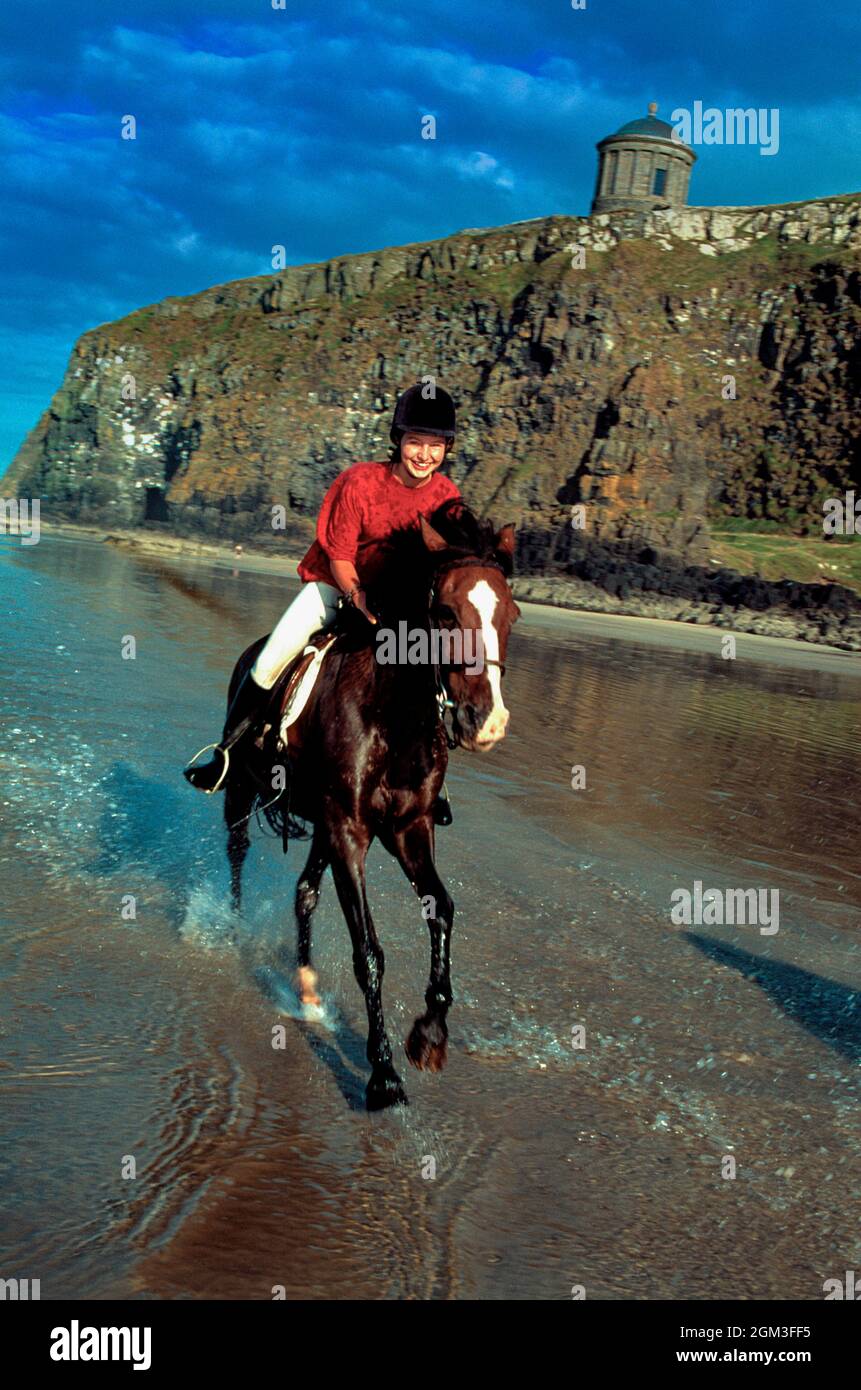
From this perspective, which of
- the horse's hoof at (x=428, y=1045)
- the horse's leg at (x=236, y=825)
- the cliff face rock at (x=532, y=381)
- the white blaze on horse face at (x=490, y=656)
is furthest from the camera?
the cliff face rock at (x=532, y=381)

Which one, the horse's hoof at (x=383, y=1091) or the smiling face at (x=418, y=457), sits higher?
the smiling face at (x=418, y=457)

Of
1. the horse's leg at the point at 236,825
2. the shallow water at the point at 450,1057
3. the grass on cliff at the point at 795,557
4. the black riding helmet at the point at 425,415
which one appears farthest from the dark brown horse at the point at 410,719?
the grass on cliff at the point at 795,557

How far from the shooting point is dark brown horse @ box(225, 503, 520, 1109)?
455cm

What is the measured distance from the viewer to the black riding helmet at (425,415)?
5.47 metres

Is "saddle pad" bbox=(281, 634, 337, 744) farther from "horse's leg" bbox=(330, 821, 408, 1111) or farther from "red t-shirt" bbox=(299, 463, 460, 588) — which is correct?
"horse's leg" bbox=(330, 821, 408, 1111)

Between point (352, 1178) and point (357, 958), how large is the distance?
3.54 ft

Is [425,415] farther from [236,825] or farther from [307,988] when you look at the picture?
[236,825]

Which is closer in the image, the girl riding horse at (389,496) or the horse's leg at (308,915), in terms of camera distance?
the girl riding horse at (389,496)

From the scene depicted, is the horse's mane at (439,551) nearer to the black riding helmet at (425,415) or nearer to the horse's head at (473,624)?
the horse's head at (473,624)

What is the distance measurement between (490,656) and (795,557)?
201ft

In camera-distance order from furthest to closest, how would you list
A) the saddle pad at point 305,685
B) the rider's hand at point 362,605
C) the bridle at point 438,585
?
the saddle pad at point 305,685 < the rider's hand at point 362,605 < the bridle at point 438,585

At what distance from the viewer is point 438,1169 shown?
4344mm

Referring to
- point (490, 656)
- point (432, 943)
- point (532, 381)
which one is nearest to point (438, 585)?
point (490, 656)

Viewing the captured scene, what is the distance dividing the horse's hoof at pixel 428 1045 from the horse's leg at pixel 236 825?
107 inches
